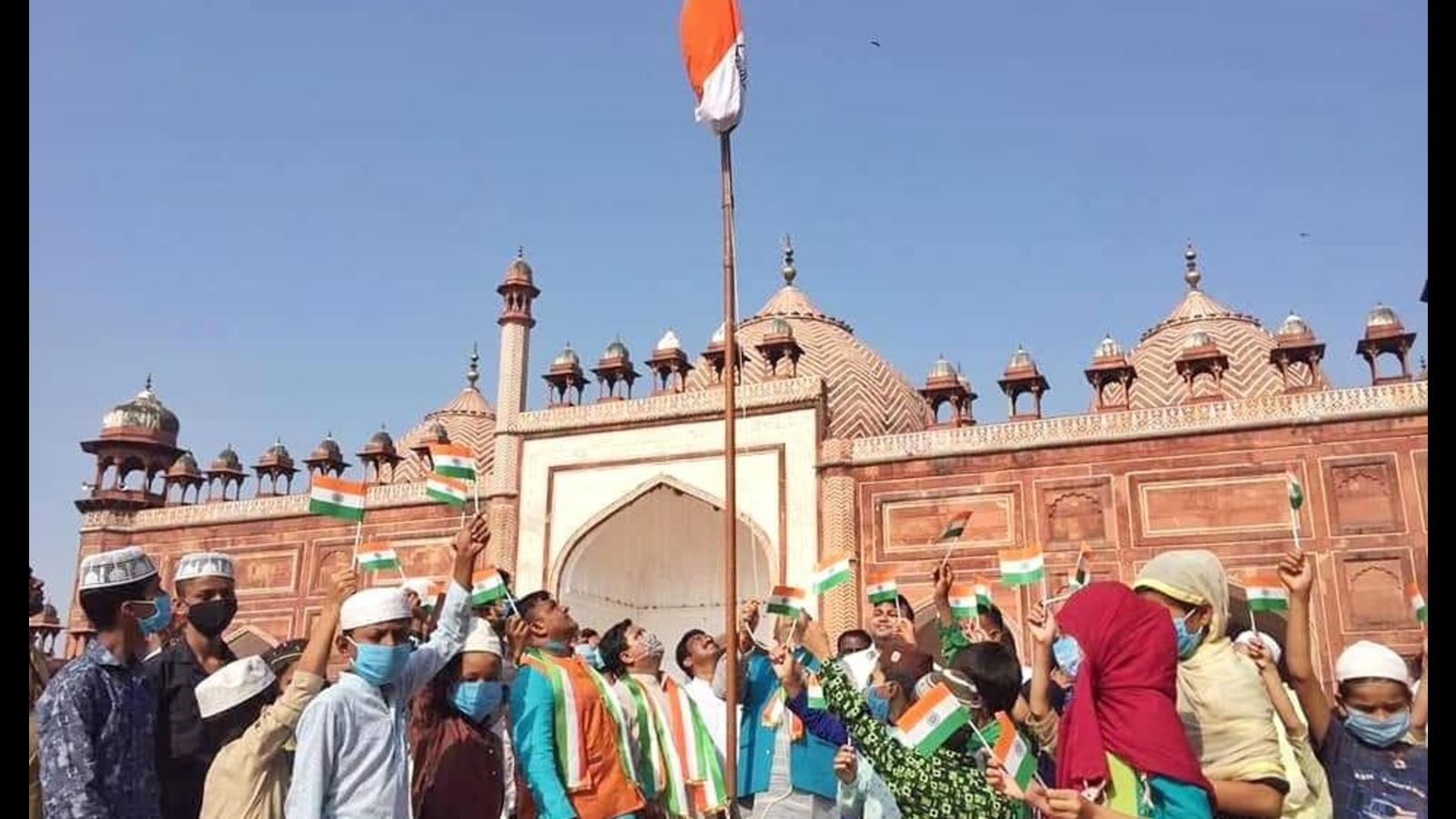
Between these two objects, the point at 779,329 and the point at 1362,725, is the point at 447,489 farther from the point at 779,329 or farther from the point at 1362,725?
the point at 779,329

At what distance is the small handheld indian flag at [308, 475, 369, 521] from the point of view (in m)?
4.38

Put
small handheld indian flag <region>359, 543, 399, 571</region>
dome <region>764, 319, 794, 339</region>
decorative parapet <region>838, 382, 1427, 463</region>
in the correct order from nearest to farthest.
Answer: small handheld indian flag <region>359, 543, 399, 571</region> → decorative parapet <region>838, 382, 1427, 463</region> → dome <region>764, 319, 794, 339</region>

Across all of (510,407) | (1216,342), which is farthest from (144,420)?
(1216,342)

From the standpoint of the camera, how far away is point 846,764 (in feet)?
11.5

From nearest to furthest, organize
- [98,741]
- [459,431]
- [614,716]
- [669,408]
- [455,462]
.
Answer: [98,741] < [614,716] < [455,462] < [669,408] < [459,431]

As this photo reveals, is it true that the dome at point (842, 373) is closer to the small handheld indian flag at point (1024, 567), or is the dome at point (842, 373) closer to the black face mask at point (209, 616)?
the small handheld indian flag at point (1024, 567)

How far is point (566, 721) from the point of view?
144 inches

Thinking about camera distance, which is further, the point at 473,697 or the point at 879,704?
the point at 879,704

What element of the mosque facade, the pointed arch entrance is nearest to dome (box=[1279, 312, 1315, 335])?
the mosque facade

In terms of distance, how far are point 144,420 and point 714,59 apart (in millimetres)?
19653

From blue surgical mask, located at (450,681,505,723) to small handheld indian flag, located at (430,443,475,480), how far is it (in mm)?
1587

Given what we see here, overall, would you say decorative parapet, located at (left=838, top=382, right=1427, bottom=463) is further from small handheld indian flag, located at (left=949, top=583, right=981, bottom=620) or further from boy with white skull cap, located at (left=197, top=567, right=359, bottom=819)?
boy with white skull cap, located at (left=197, top=567, right=359, bottom=819)

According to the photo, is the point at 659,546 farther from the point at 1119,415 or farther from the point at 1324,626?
the point at 1324,626

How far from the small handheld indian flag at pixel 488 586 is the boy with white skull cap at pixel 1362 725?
2.97 m
